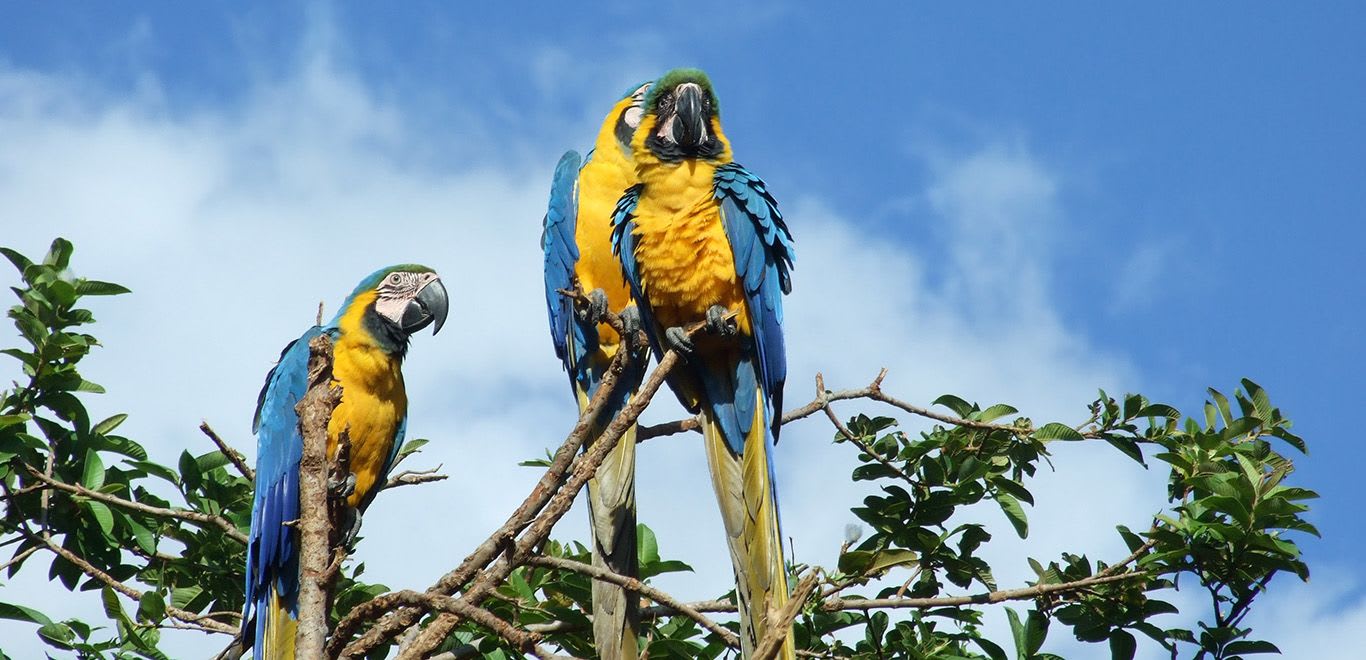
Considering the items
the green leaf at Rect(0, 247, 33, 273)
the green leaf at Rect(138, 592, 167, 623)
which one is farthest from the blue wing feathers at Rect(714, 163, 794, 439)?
the green leaf at Rect(0, 247, 33, 273)

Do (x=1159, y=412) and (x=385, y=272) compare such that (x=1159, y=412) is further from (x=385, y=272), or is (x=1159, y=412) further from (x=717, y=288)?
(x=385, y=272)

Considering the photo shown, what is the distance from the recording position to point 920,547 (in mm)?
3668

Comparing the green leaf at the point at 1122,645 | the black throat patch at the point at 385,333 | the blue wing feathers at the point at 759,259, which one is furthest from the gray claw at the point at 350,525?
the green leaf at the point at 1122,645

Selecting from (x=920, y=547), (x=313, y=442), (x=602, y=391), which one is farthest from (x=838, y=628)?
(x=313, y=442)

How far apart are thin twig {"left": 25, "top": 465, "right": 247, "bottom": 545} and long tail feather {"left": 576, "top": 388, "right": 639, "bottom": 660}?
46.1 inches

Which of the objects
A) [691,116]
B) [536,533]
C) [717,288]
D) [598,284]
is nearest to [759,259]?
[717,288]

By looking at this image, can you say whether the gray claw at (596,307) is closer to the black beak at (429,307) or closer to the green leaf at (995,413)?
the black beak at (429,307)

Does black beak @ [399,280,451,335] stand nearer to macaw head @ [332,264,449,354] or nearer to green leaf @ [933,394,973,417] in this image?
macaw head @ [332,264,449,354]

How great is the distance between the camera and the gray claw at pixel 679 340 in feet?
11.6

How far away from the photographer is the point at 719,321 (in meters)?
3.54

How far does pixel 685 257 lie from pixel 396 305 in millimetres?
1471

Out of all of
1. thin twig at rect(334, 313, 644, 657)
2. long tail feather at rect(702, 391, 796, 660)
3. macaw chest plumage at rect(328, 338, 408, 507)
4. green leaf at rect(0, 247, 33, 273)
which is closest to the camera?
thin twig at rect(334, 313, 644, 657)

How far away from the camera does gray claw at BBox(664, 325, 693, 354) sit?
354 cm

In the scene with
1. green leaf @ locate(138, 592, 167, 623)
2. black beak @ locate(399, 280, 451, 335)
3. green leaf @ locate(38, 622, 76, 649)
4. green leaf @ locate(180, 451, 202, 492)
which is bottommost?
green leaf @ locate(38, 622, 76, 649)
